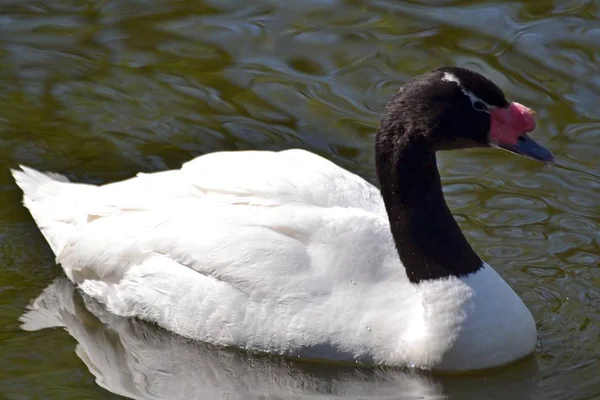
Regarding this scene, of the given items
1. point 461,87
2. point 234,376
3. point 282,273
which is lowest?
point 234,376

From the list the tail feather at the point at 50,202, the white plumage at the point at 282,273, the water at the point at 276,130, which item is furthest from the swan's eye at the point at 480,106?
the tail feather at the point at 50,202

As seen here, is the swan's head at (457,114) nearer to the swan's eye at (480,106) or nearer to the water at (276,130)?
the swan's eye at (480,106)

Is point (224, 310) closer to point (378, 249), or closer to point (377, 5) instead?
point (378, 249)

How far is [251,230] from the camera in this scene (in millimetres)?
7562

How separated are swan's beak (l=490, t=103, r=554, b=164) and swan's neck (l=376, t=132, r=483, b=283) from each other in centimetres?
41

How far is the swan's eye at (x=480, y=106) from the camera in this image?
285 inches

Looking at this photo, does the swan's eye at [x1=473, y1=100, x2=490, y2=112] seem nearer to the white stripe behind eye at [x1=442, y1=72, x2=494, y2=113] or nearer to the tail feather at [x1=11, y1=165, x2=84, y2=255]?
the white stripe behind eye at [x1=442, y1=72, x2=494, y2=113]

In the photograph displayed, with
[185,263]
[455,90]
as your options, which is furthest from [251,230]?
[455,90]

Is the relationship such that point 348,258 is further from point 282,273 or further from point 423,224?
point 423,224

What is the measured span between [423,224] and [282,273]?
34.7 inches

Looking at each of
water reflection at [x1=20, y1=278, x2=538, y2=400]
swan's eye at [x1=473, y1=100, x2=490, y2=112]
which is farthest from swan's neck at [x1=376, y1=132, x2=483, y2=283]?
water reflection at [x1=20, y1=278, x2=538, y2=400]

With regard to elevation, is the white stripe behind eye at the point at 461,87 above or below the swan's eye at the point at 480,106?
above

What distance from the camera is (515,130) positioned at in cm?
725

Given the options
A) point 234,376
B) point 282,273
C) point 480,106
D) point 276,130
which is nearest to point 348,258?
point 282,273
